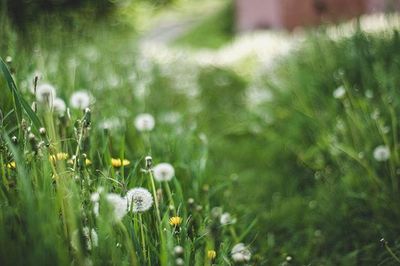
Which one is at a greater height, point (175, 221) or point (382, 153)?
point (175, 221)

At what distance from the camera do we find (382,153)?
7.49 feet

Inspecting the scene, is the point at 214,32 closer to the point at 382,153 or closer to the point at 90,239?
the point at 382,153

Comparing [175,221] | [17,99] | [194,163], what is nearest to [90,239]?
[175,221]

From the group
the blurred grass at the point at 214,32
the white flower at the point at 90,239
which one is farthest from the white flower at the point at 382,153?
the blurred grass at the point at 214,32

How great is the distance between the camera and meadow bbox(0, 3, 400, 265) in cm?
Result: 123

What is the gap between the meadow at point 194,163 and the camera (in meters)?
1.23

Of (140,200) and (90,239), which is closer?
(90,239)

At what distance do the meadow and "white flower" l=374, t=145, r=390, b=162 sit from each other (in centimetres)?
2

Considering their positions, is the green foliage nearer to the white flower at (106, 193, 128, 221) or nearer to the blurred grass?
the white flower at (106, 193, 128, 221)

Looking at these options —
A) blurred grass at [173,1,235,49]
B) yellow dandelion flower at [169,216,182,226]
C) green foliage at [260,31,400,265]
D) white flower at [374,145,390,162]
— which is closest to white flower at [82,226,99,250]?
yellow dandelion flower at [169,216,182,226]

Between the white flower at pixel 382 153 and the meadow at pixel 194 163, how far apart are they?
0.6 inches

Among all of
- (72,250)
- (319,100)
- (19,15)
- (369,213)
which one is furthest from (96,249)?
(19,15)

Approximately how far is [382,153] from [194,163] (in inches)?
38.8

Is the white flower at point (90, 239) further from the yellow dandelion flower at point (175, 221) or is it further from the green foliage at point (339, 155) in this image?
the green foliage at point (339, 155)
